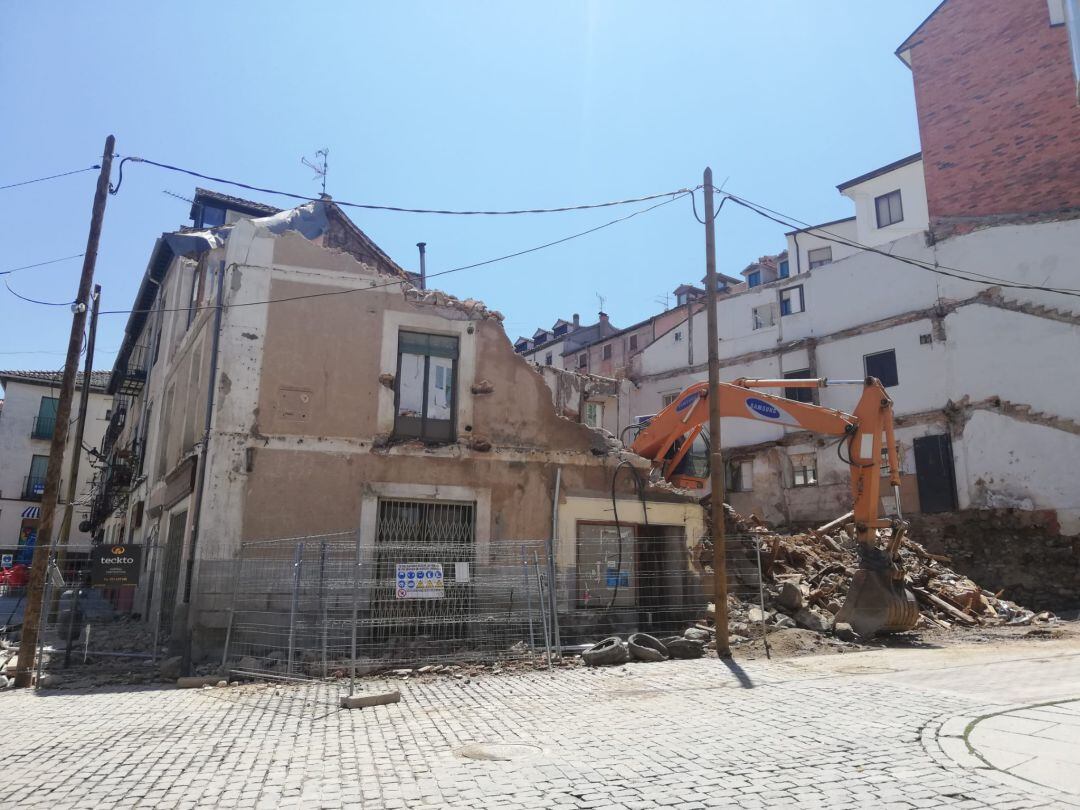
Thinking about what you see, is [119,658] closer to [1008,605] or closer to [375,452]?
[375,452]

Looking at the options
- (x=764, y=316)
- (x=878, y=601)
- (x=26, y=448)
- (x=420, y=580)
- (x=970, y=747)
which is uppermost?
(x=764, y=316)

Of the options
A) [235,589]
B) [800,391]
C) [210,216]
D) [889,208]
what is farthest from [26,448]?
[889,208]

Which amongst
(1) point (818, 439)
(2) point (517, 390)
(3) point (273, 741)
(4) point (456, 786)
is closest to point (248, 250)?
(2) point (517, 390)

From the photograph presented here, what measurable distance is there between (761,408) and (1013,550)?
12.0 metres

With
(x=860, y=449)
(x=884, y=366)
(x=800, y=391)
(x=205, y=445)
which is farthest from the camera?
(x=800, y=391)

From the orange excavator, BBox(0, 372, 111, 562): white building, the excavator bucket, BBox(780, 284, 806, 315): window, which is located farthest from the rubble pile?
Result: BBox(0, 372, 111, 562): white building

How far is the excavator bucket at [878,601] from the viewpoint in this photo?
12500mm

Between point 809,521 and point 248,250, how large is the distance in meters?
21.1

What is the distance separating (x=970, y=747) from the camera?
574cm

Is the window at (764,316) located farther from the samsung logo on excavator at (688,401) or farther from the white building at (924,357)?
the samsung logo on excavator at (688,401)

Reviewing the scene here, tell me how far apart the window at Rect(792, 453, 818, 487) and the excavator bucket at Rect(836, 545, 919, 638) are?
15290mm

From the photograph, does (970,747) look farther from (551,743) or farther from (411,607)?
(411,607)

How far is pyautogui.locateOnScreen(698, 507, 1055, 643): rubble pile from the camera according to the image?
13.5 metres

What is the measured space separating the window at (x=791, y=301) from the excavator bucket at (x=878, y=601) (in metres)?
18.9
